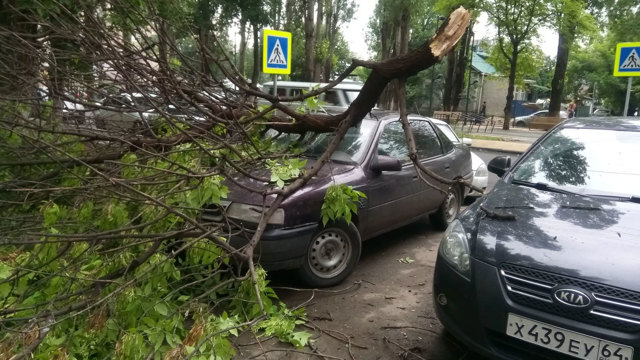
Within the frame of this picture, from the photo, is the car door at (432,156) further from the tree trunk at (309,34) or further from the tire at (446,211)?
the tree trunk at (309,34)

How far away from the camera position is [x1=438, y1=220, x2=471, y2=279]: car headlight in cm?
283

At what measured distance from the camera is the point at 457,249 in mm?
2998

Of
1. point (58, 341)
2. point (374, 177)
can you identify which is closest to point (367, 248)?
point (374, 177)

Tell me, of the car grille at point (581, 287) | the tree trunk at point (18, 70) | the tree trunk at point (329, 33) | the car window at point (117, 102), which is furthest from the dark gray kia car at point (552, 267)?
the tree trunk at point (329, 33)

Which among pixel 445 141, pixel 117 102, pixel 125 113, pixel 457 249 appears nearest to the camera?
pixel 457 249

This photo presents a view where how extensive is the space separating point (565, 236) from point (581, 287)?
1.30 feet

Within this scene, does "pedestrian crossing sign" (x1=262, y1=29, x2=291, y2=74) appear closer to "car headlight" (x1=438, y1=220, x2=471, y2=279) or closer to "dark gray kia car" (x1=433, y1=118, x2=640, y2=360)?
"dark gray kia car" (x1=433, y1=118, x2=640, y2=360)

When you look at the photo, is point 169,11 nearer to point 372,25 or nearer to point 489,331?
point 489,331

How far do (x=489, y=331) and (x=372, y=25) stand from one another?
48.6 meters

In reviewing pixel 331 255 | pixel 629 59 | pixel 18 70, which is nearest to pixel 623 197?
pixel 331 255

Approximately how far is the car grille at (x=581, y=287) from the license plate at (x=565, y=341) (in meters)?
0.08

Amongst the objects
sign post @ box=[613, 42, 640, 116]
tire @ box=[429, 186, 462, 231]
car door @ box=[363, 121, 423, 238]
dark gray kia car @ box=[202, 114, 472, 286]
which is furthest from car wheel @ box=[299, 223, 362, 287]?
sign post @ box=[613, 42, 640, 116]

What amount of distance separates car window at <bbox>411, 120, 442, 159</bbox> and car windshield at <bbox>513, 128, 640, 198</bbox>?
64.7 inches

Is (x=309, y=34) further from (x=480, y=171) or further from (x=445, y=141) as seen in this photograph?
(x=445, y=141)
